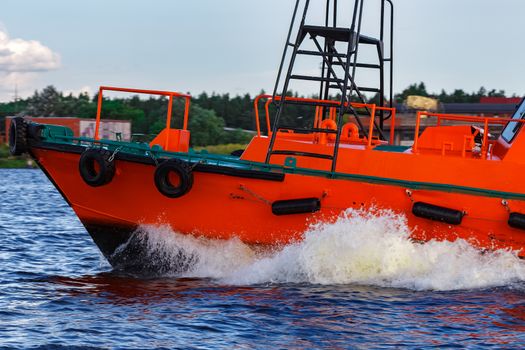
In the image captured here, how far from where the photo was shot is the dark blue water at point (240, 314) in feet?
25.1

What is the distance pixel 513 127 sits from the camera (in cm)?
1065

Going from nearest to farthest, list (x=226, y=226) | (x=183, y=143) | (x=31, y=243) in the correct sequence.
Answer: (x=226, y=226) → (x=183, y=143) → (x=31, y=243)

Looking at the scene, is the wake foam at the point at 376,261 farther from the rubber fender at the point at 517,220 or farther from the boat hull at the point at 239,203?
the rubber fender at the point at 517,220

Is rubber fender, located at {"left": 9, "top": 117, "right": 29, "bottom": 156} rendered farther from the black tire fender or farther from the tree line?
the tree line

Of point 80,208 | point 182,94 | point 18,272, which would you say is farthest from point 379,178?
point 18,272

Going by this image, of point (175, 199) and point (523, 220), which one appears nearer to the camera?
point (523, 220)

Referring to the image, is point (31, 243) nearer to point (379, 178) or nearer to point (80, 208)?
point (80, 208)

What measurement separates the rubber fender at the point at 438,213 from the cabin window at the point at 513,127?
1.34 metres

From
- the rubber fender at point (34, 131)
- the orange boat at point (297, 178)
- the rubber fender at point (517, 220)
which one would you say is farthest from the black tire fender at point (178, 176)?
the rubber fender at point (517, 220)

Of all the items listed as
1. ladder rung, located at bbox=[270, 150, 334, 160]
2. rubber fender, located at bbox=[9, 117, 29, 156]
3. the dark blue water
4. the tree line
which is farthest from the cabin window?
the tree line

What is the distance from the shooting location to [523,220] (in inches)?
372

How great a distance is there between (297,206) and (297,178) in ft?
1.26

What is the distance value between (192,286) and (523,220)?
3760mm

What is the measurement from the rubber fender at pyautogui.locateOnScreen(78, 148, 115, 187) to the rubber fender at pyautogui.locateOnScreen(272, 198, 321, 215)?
2.08m
